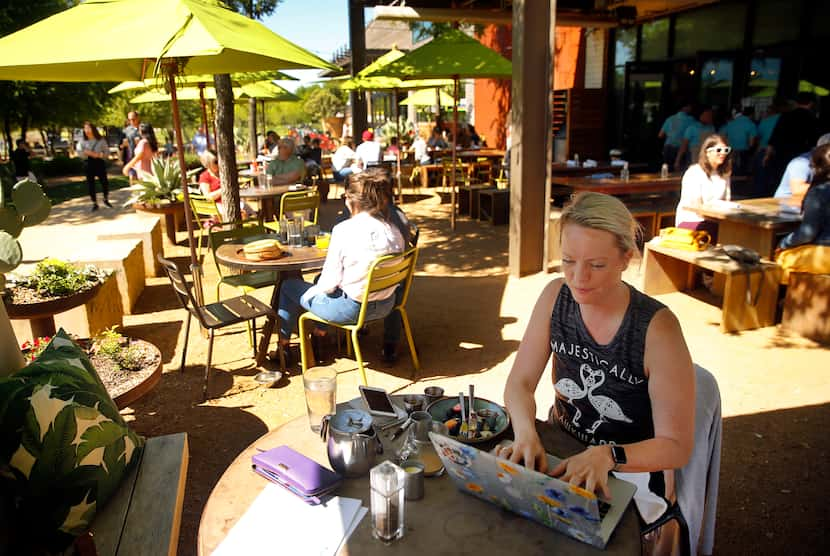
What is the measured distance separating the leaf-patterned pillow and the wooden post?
496 centimetres

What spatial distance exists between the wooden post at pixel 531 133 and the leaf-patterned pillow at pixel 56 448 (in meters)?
4.96

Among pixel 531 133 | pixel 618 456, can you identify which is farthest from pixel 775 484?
pixel 531 133

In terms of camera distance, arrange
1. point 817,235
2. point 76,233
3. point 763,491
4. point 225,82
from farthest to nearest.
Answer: point 76,233
point 225,82
point 817,235
point 763,491

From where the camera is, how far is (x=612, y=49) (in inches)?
483

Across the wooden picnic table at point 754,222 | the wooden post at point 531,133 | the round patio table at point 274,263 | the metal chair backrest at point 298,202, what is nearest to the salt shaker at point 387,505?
the round patio table at point 274,263

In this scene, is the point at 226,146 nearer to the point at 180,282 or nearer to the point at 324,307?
the point at 180,282

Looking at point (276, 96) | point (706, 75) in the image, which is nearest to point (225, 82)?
point (276, 96)

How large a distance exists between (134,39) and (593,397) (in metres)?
2.84

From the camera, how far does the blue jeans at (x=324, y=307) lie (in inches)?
144

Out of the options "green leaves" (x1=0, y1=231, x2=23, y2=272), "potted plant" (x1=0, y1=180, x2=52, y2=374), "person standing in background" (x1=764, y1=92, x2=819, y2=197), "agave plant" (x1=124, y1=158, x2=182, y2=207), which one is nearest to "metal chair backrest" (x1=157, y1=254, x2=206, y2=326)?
"potted plant" (x1=0, y1=180, x2=52, y2=374)

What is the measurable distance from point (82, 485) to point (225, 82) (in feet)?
19.6

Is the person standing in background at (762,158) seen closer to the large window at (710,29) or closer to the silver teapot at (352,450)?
the large window at (710,29)

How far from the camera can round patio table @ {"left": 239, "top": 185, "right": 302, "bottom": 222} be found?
25.0ft

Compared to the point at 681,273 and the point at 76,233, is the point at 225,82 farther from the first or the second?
the point at 681,273
